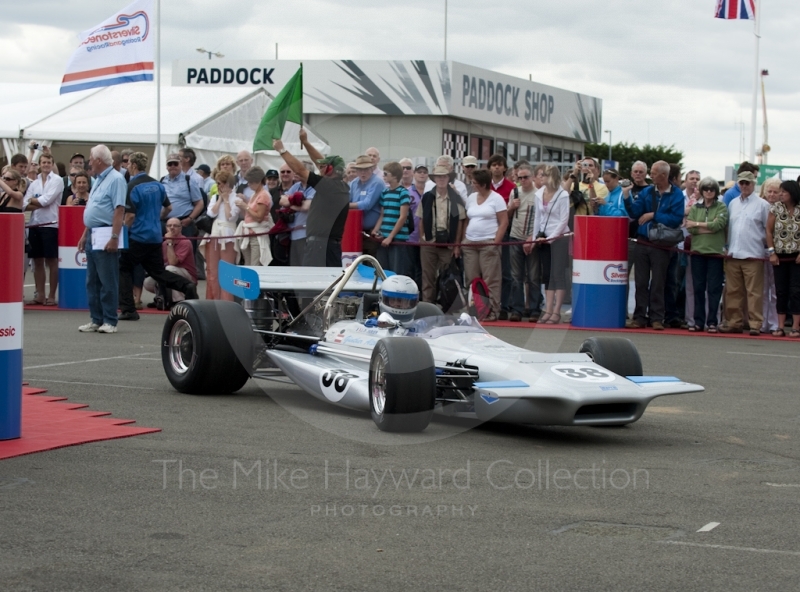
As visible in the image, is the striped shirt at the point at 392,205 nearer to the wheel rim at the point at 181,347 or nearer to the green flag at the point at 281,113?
the green flag at the point at 281,113

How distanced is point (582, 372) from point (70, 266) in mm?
10901

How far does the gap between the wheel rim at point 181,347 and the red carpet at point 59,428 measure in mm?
1090

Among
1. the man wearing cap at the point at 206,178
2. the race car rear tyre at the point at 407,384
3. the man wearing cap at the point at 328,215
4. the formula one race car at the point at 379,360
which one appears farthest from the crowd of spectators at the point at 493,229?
the race car rear tyre at the point at 407,384

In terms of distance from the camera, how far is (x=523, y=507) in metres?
5.80

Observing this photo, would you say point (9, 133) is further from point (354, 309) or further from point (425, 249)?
point (354, 309)

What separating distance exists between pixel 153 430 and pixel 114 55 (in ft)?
57.2

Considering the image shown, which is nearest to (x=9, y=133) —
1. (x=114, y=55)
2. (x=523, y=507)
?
(x=114, y=55)

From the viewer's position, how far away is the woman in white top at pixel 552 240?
1580cm

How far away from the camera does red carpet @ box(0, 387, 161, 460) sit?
7020mm

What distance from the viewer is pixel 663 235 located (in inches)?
598

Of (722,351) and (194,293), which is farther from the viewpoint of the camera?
(194,293)

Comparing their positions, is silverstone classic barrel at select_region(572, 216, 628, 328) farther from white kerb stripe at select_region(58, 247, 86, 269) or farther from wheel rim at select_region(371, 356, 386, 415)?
wheel rim at select_region(371, 356, 386, 415)

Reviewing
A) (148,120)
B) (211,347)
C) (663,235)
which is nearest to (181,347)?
(211,347)

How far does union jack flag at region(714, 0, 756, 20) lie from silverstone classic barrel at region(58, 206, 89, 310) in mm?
19836
